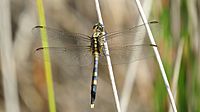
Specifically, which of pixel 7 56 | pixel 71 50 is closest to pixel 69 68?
pixel 71 50

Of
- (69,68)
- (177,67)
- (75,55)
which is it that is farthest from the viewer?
(69,68)

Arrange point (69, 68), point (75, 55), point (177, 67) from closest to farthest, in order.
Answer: point (177, 67) < point (75, 55) < point (69, 68)

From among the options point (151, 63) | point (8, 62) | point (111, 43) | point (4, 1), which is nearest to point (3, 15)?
point (4, 1)

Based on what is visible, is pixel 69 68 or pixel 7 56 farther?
pixel 69 68

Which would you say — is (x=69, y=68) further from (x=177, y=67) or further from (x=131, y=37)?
(x=177, y=67)

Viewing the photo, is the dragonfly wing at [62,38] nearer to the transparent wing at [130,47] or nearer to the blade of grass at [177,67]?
the transparent wing at [130,47]
